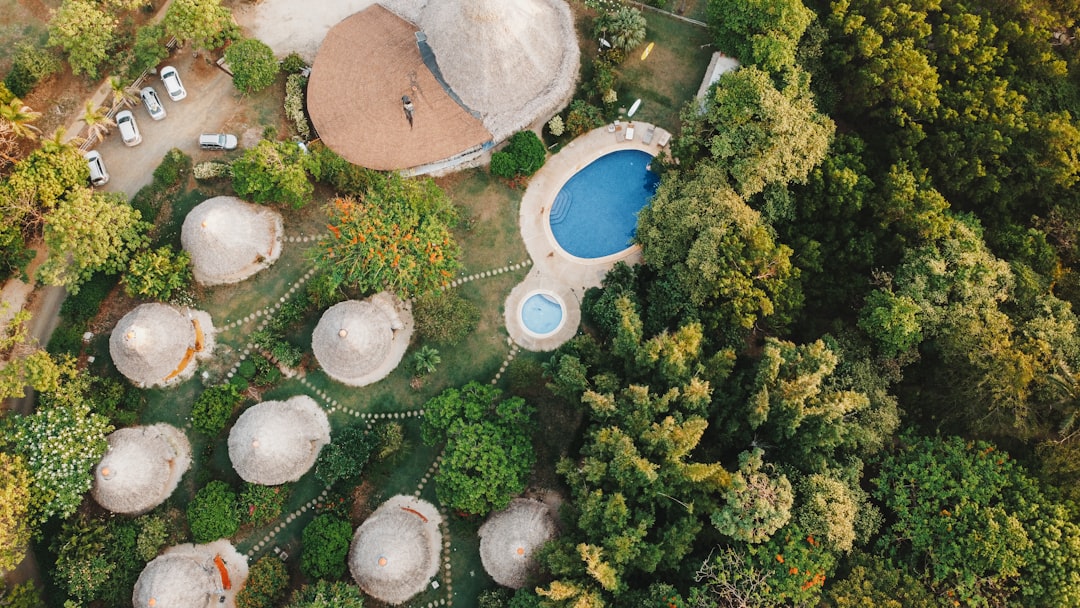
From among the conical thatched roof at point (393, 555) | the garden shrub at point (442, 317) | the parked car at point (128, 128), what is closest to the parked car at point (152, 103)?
the parked car at point (128, 128)

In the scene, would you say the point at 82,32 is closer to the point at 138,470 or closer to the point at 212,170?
the point at 212,170

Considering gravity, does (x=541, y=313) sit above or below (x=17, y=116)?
below

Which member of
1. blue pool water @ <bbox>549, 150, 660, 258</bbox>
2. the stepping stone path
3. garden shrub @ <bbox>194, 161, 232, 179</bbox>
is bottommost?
the stepping stone path

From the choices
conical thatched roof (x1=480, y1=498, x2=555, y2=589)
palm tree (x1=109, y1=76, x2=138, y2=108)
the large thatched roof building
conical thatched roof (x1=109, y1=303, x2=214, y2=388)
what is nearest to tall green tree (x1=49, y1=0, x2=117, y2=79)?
palm tree (x1=109, y1=76, x2=138, y2=108)

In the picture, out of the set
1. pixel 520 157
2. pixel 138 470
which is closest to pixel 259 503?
pixel 138 470

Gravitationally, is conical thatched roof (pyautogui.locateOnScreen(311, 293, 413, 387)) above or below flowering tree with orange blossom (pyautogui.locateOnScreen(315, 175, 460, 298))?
below

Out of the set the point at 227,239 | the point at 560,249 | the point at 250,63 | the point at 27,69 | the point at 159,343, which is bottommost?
the point at 560,249

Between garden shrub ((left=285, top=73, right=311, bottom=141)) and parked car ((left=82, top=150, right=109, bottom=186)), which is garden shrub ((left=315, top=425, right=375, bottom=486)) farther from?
parked car ((left=82, top=150, right=109, bottom=186))
